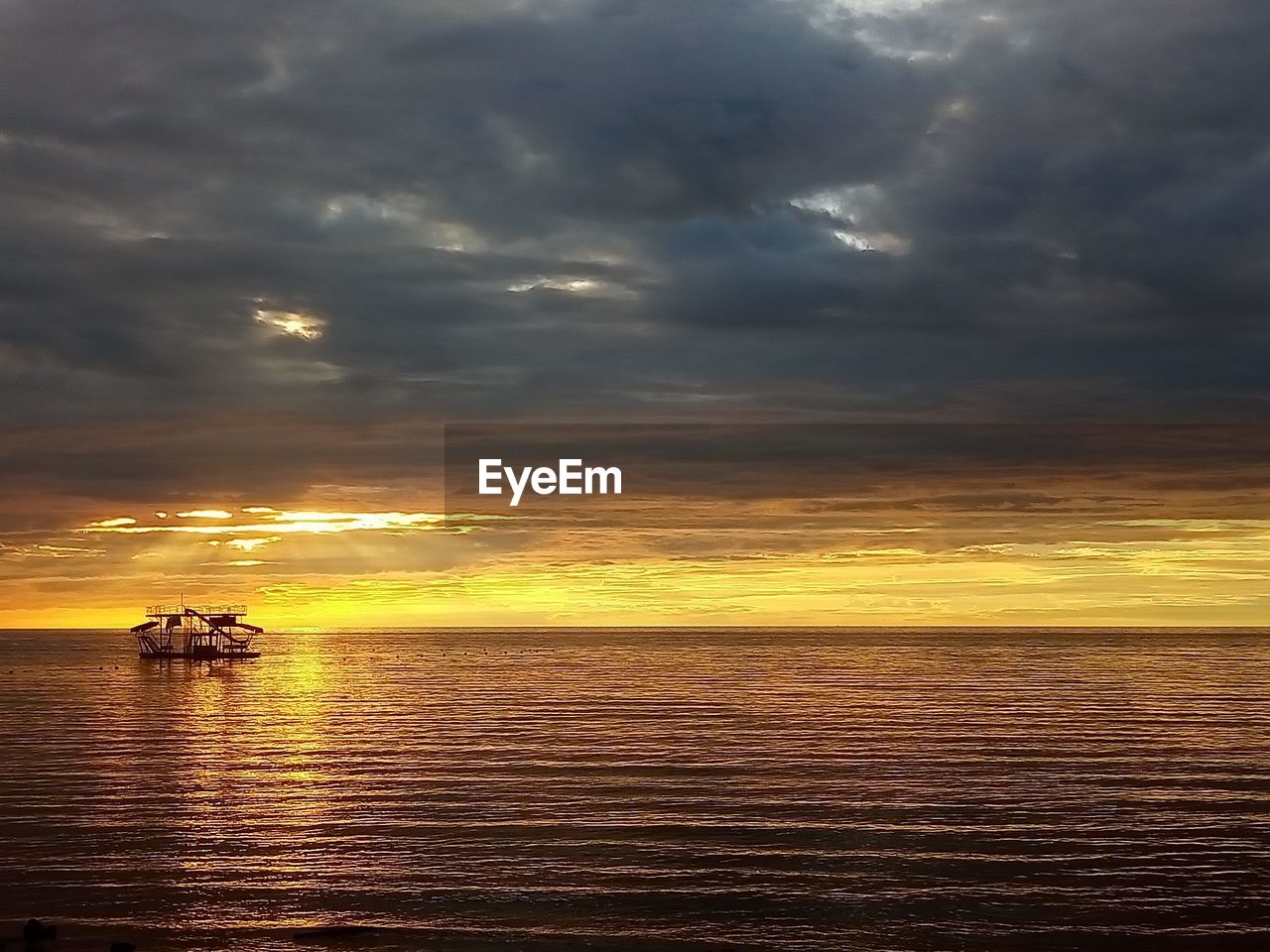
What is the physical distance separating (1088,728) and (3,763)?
55.4 m

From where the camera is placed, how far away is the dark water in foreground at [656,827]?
26062 mm

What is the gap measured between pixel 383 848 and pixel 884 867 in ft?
47.2

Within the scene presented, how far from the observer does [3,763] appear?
169ft

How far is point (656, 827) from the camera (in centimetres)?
3559

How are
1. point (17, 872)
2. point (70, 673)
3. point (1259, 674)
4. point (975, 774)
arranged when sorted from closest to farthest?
1. point (17, 872)
2. point (975, 774)
3. point (1259, 674)
4. point (70, 673)

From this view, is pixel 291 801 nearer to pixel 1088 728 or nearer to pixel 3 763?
pixel 3 763

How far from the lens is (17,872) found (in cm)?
3062


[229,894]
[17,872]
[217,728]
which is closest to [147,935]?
[229,894]

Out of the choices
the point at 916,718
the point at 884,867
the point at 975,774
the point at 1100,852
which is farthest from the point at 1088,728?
the point at 884,867

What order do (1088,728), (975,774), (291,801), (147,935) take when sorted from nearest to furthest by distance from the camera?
1. (147,935)
2. (291,801)
3. (975,774)
4. (1088,728)

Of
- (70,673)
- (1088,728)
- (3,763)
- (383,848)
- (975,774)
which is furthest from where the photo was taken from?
(70,673)

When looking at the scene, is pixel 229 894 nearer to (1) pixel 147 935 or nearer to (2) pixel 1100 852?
(1) pixel 147 935

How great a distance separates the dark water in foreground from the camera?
85.5 feet

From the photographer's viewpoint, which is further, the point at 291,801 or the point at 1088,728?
the point at 1088,728
